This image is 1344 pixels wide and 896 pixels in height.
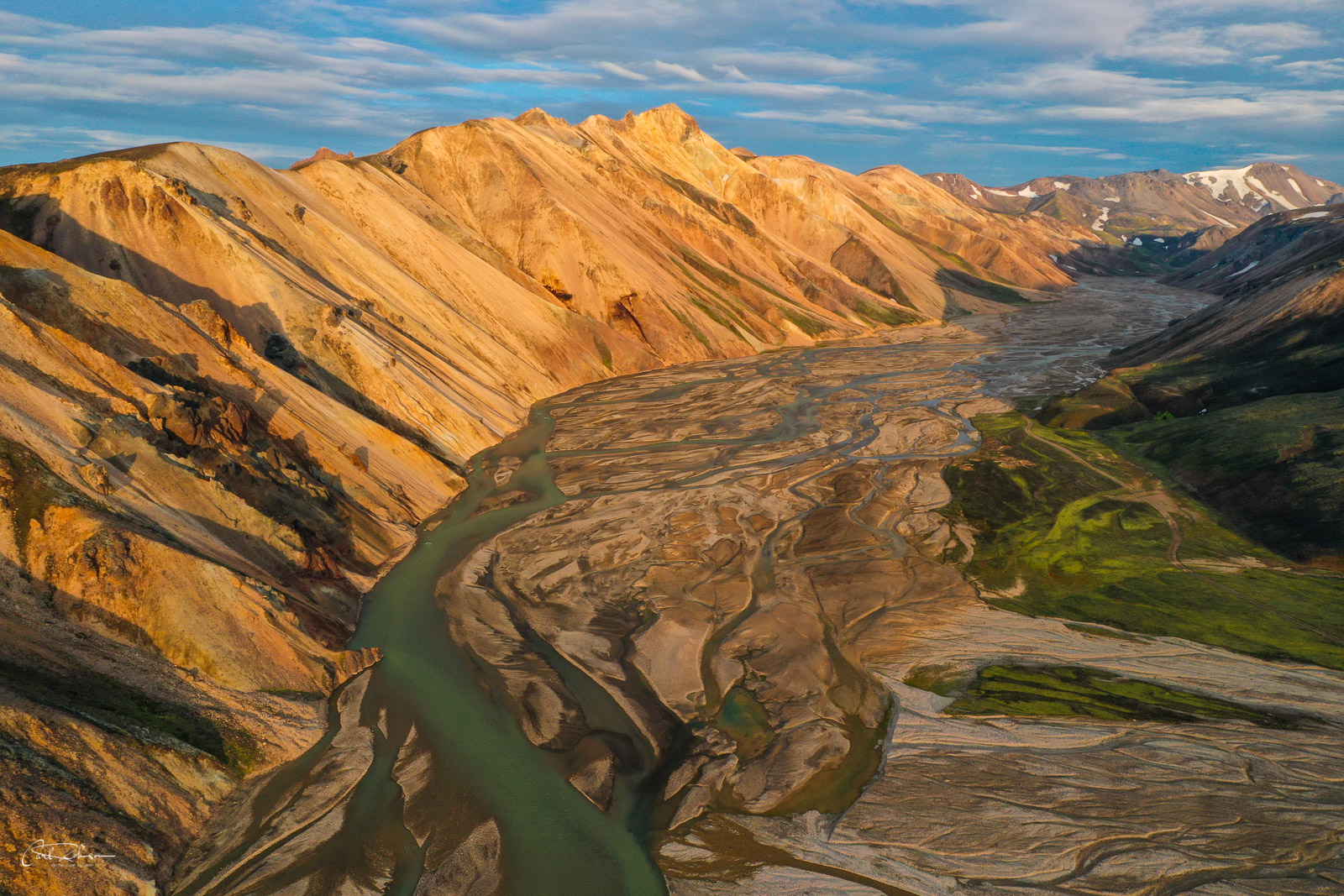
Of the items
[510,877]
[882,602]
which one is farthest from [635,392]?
[510,877]

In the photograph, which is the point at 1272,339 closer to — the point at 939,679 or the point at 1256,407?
the point at 1256,407

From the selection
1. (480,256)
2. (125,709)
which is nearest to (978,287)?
(480,256)
